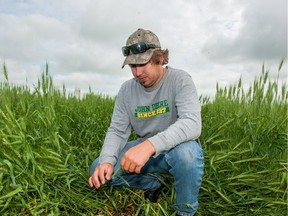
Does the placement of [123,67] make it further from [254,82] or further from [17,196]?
[254,82]

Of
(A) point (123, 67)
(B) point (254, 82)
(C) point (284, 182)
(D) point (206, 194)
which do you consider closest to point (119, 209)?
(D) point (206, 194)

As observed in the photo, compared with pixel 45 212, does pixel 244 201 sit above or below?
below

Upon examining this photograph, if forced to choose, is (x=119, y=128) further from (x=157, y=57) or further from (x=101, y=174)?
(x=157, y=57)

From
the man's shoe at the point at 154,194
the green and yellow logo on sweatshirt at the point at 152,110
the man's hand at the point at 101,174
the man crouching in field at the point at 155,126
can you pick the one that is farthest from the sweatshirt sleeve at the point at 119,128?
the man's shoe at the point at 154,194

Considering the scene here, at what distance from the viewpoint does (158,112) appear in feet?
9.33

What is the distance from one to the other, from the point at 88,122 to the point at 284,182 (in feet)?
7.32

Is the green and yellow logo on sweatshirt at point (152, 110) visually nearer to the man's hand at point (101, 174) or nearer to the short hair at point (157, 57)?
the short hair at point (157, 57)

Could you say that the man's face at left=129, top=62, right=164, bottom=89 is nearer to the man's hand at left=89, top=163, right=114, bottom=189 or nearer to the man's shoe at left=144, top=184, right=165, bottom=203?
the man's hand at left=89, top=163, right=114, bottom=189

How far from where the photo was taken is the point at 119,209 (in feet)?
9.31

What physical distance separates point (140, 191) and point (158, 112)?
66cm

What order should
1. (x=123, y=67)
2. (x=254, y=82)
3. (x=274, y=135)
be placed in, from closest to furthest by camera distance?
(x=123, y=67) < (x=274, y=135) < (x=254, y=82)

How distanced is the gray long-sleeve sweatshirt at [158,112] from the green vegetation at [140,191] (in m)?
0.35

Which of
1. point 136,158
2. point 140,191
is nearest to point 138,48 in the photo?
point 136,158

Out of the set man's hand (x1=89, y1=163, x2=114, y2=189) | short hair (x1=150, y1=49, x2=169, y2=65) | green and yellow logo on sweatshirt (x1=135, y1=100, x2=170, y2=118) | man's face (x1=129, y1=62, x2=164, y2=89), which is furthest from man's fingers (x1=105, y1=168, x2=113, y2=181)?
short hair (x1=150, y1=49, x2=169, y2=65)
